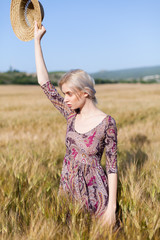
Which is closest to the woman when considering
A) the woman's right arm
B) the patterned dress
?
the patterned dress

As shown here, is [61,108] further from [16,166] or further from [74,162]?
[16,166]

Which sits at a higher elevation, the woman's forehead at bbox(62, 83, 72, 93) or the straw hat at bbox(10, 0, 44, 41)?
the straw hat at bbox(10, 0, 44, 41)

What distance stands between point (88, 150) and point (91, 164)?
94 mm

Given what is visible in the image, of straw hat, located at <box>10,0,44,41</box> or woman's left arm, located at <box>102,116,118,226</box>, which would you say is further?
straw hat, located at <box>10,0,44,41</box>

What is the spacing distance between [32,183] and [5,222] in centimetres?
56

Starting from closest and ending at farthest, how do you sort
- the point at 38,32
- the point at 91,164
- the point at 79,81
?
the point at 79,81 < the point at 91,164 < the point at 38,32

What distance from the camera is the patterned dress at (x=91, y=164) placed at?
5.14 ft

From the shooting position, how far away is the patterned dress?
1.57m

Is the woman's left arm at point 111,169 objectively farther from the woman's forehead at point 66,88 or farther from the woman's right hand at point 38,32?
the woman's right hand at point 38,32

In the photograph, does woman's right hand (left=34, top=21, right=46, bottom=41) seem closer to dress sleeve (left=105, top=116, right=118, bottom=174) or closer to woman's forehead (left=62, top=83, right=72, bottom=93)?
woman's forehead (left=62, top=83, right=72, bottom=93)

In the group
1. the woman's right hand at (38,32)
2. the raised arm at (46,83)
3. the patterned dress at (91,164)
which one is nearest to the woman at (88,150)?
the patterned dress at (91,164)

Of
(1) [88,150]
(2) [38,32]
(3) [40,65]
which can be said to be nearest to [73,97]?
(1) [88,150]

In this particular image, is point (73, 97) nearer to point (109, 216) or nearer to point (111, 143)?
point (111, 143)

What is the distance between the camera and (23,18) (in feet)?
6.02
